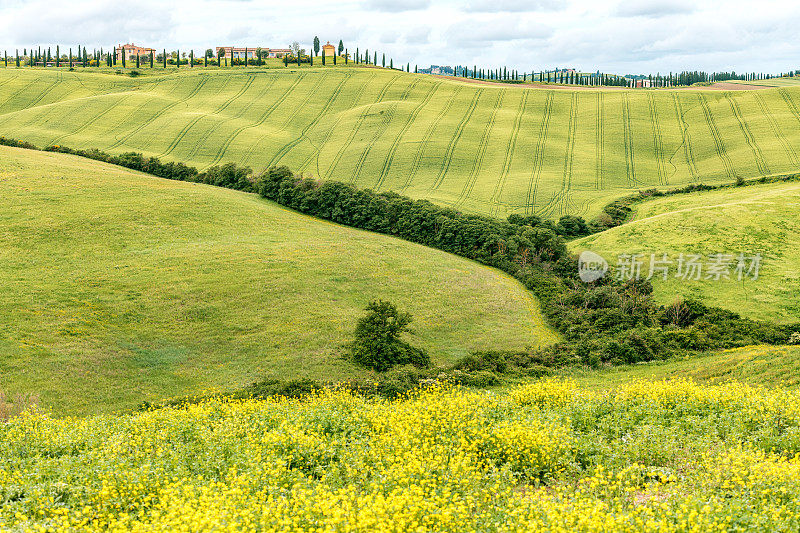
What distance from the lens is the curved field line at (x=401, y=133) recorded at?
117062mm

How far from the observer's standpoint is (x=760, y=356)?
122ft

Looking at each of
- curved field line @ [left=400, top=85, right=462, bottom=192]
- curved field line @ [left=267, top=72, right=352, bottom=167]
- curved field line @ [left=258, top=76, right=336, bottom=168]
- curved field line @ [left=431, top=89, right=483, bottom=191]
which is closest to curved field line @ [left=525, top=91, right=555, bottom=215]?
curved field line @ [left=431, top=89, right=483, bottom=191]

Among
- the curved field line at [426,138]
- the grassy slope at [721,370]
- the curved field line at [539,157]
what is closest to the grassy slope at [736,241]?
the grassy slope at [721,370]

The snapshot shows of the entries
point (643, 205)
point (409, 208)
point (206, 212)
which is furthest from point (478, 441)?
point (643, 205)

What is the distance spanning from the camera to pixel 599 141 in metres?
129

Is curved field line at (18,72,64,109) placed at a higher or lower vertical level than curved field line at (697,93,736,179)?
higher

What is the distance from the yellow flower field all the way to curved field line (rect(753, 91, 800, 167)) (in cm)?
10330

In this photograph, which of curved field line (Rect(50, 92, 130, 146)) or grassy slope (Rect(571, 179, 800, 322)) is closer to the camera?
grassy slope (Rect(571, 179, 800, 322))

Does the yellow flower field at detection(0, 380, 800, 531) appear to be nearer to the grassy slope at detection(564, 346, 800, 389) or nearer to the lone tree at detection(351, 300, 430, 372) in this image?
the grassy slope at detection(564, 346, 800, 389)

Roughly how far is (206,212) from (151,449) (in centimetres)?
5288

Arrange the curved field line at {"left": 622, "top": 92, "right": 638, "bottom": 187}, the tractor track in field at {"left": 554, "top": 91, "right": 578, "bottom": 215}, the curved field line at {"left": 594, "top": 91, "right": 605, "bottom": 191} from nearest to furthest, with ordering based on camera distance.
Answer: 1. the tractor track in field at {"left": 554, "top": 91, "right": 578, "bottom": 215}
2. the curved field line at {"left": 594, "top": 91, "right": 605, "bottom": 191}
3. the curved field line at {"left": 622, "top": 92, "right": 638, "bottom": 187}

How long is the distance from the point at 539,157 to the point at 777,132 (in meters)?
48.9

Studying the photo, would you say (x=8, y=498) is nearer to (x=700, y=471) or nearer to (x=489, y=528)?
(x=489, y=528)

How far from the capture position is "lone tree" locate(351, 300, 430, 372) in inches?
1742
